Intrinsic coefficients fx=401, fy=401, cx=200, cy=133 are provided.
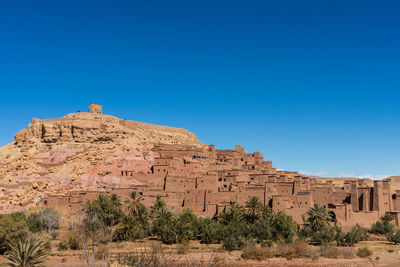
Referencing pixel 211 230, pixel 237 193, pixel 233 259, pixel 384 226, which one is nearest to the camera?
pixel 233 259

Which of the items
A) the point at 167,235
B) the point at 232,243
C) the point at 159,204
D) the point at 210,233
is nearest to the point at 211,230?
the point at 210,233

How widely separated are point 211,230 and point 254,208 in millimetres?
5850

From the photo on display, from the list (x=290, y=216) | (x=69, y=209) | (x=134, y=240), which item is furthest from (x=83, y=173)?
(x=290, y=216)

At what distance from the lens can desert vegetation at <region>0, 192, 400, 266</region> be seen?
109 ft

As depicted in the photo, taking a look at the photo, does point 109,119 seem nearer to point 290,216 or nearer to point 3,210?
point 3,210

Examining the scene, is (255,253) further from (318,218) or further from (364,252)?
(364,252)

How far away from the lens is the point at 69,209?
44.3 meters

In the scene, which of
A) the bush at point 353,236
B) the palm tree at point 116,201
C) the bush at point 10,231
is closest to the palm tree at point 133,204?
the palm tree at point 116,201

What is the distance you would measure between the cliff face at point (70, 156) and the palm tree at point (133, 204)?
6.97m

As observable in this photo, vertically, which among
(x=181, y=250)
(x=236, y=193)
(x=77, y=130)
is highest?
(x=77, y=130)

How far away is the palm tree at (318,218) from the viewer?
37562 mm

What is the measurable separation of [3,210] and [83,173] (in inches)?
395

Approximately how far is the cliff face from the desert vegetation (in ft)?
28.2

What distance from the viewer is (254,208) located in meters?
40.3
